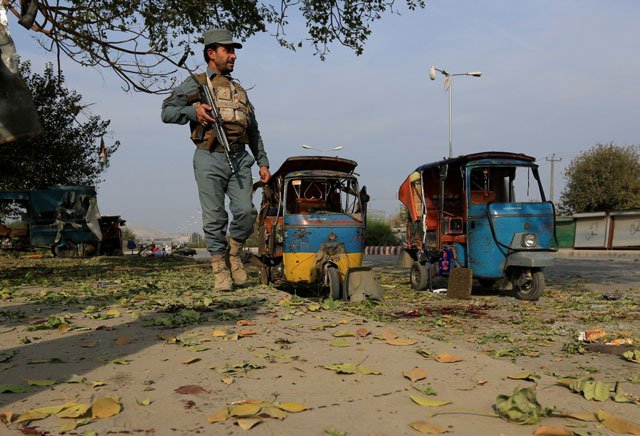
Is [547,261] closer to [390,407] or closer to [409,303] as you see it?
[409,303]

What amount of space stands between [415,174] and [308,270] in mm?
3255

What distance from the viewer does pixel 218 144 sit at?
18.4 feet

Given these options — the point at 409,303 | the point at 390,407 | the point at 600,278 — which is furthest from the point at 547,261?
the point at 390,407

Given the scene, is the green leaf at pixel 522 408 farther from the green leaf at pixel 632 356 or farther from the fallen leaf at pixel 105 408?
the green leaf at pixel 632 356

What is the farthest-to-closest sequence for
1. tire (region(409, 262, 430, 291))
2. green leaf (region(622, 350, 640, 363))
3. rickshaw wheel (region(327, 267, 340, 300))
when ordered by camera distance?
1. tire (region(409, 262, 430, 291))
2. rickshaw wheel (region(327, 267, 340, 300))
3. green leaf (region(622, 350, 640, 363))

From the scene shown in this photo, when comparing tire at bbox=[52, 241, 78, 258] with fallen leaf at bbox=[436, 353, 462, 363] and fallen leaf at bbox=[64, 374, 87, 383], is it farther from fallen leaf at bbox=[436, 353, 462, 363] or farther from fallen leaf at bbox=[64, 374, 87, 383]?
fallen leaf at bbox=[436, 353, 462, 363]

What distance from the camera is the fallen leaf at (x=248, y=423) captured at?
1985mm

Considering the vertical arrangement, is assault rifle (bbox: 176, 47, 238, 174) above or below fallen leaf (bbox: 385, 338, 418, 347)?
above

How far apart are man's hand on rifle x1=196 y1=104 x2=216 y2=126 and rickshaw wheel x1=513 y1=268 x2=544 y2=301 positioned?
5742 mm

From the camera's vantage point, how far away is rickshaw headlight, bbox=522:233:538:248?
8.83 m

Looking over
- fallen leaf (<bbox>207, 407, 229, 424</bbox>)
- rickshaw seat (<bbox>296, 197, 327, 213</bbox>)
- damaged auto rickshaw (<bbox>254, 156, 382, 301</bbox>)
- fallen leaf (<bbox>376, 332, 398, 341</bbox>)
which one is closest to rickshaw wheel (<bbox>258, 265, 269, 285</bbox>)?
damaged auto rickshaw (<bbox>254, 156, 382, 301</bbox>)

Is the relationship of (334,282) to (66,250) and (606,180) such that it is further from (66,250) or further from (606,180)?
(606,180)

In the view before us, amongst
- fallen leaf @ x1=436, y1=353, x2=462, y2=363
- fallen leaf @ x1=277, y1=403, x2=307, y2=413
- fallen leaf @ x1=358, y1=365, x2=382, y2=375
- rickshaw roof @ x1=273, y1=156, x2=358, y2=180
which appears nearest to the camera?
fallen leaf @ x1=277, y1=403, x2=307, y2=413

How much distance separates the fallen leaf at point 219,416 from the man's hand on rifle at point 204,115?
3.73 m
